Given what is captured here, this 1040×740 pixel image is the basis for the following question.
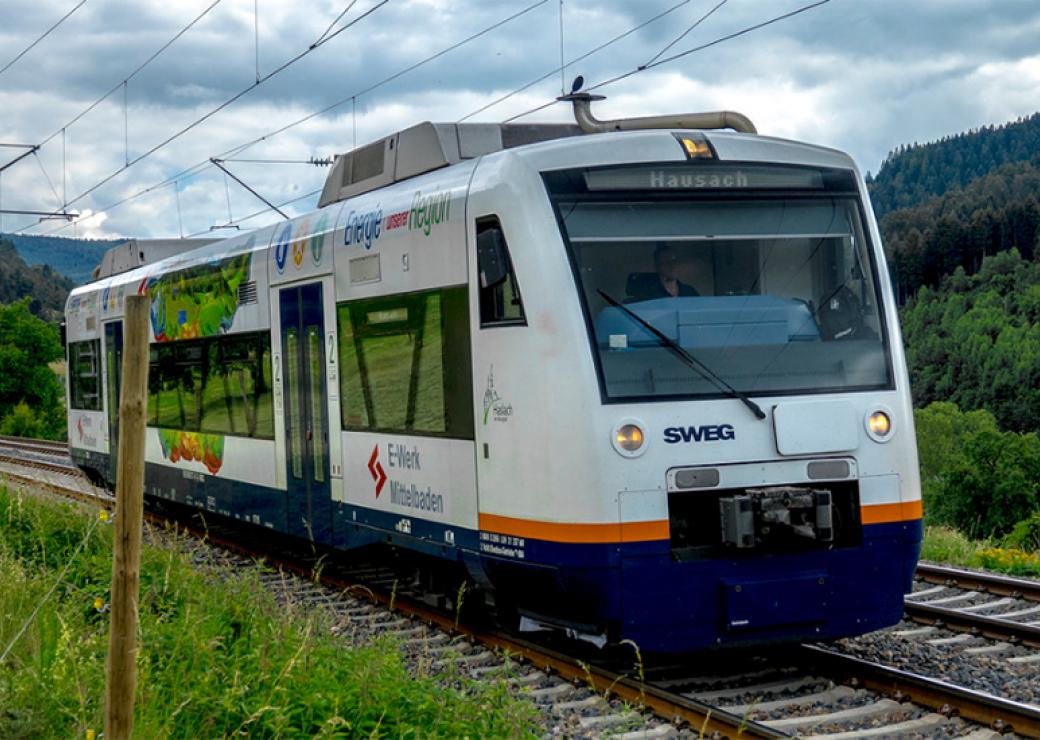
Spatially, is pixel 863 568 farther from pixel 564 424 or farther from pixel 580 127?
pixel 580 127

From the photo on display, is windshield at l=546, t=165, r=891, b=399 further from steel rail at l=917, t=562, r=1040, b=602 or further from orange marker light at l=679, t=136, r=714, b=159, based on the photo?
steel rail at l=917, t=562, r=1040, b=602

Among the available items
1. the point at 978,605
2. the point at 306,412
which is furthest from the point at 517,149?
the point at 978,605

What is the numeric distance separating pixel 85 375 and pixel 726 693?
1446 centimetres

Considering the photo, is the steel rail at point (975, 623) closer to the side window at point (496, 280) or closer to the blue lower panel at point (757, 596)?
the blue lower panel at point (757, 596)

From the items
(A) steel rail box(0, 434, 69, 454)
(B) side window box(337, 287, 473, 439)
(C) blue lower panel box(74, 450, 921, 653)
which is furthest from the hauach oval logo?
(A) steel rail box(0, 434, 69, 454)

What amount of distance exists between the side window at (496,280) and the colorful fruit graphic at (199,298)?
16.7 feet

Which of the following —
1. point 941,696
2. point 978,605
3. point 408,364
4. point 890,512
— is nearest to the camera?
point 941,696

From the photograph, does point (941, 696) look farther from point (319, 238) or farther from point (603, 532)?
point (319, 238)

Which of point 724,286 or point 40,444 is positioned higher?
point 724,286

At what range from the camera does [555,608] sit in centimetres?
771

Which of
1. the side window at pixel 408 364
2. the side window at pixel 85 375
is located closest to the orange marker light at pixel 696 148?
the side window at pixel 408 364

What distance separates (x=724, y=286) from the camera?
7812mm

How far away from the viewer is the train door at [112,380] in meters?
17.6

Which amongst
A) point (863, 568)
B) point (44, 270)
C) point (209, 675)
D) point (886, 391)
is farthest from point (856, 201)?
point (44, 270)
